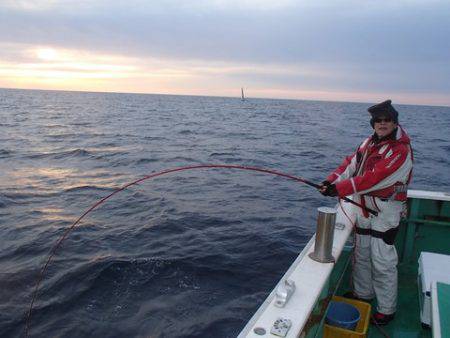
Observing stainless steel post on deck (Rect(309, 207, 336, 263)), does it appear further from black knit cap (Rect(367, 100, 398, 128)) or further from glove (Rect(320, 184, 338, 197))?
black knit cap (Rect(367, 100, 398, 128))

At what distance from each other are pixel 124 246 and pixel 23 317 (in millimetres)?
2492

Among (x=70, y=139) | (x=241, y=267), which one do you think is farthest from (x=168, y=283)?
(x=70, y=139)

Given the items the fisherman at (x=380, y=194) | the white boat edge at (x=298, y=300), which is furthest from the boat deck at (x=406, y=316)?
the white boat edge at (x=298, y=300)

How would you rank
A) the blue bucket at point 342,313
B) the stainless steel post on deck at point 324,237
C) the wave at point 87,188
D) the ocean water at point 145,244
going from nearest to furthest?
the stainless steel post on deck at point 324,237, the blue bucket at point 342,313, the ocean water at point 145,244, the wave at point 87,188

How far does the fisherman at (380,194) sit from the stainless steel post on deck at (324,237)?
0.47 m

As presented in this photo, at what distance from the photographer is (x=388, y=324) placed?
401cm

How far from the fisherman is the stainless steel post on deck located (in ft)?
1.53

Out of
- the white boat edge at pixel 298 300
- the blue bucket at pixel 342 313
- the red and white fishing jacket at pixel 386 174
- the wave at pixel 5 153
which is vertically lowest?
the wave at pixel 5 153

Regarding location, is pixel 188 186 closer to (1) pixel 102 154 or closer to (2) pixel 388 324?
(1) pixel 102 154

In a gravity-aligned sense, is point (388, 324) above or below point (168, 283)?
above

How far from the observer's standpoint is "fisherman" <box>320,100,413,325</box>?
3.54 meters

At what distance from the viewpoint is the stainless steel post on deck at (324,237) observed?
3152 mm

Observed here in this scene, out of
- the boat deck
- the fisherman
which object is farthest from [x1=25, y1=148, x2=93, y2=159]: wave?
the fisherman

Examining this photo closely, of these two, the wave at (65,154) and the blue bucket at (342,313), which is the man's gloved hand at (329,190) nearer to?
the blue bucket at (342,313)
